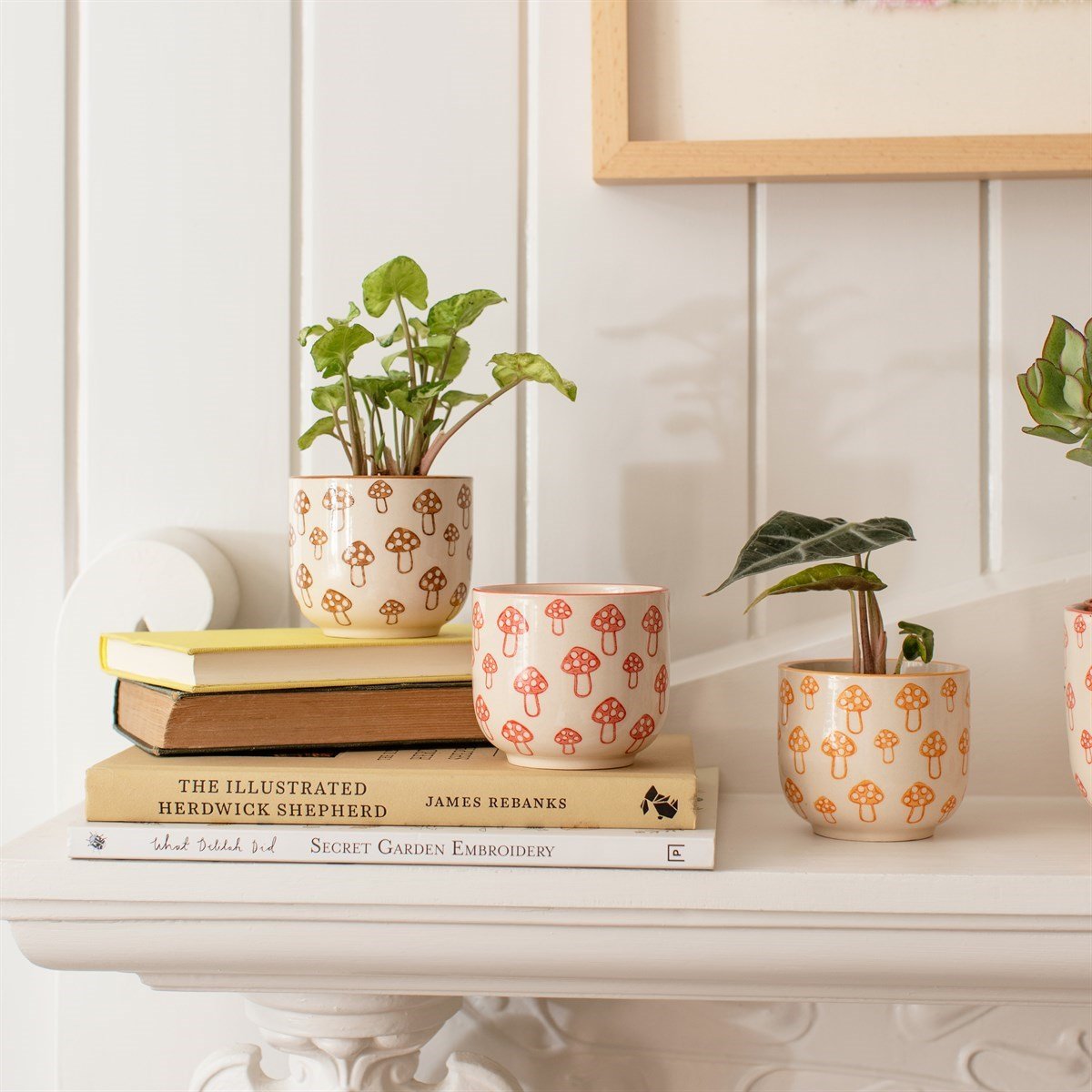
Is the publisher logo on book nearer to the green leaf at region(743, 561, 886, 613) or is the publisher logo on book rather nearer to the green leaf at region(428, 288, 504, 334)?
the green leaf at region(743, 561, 886, 613)

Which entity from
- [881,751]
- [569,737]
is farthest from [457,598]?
[881,751]

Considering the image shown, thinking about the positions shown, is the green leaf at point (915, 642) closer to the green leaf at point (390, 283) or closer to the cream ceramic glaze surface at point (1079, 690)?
the cream ceramic glaze surface at point (1079, 690)

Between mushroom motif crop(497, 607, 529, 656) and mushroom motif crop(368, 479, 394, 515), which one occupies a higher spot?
mushroom motif crop(368, 479, 394, 515)

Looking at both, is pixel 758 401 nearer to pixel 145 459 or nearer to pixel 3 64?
pixel 145 459

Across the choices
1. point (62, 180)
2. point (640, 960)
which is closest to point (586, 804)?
point (640, 960)

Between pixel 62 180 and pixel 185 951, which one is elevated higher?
pixel 62 180

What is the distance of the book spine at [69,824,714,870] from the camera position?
0.49 metres

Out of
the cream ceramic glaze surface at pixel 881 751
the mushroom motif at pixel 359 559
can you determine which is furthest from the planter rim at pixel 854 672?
the mushroom motif at pixel 359 559

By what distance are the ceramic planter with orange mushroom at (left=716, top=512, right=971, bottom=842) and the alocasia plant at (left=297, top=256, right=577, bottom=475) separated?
16 centimetres

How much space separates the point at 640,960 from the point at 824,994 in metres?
0.10

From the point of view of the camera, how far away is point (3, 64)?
724mm

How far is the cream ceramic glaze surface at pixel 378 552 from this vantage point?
58cm

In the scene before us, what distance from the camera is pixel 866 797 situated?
1.73 ft

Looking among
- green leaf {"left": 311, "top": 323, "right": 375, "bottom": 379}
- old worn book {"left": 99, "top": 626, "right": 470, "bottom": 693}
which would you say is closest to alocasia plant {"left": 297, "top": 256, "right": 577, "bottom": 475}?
green leaf {"left": 311, "top": 323, "right": 375, "bottom": 379}
